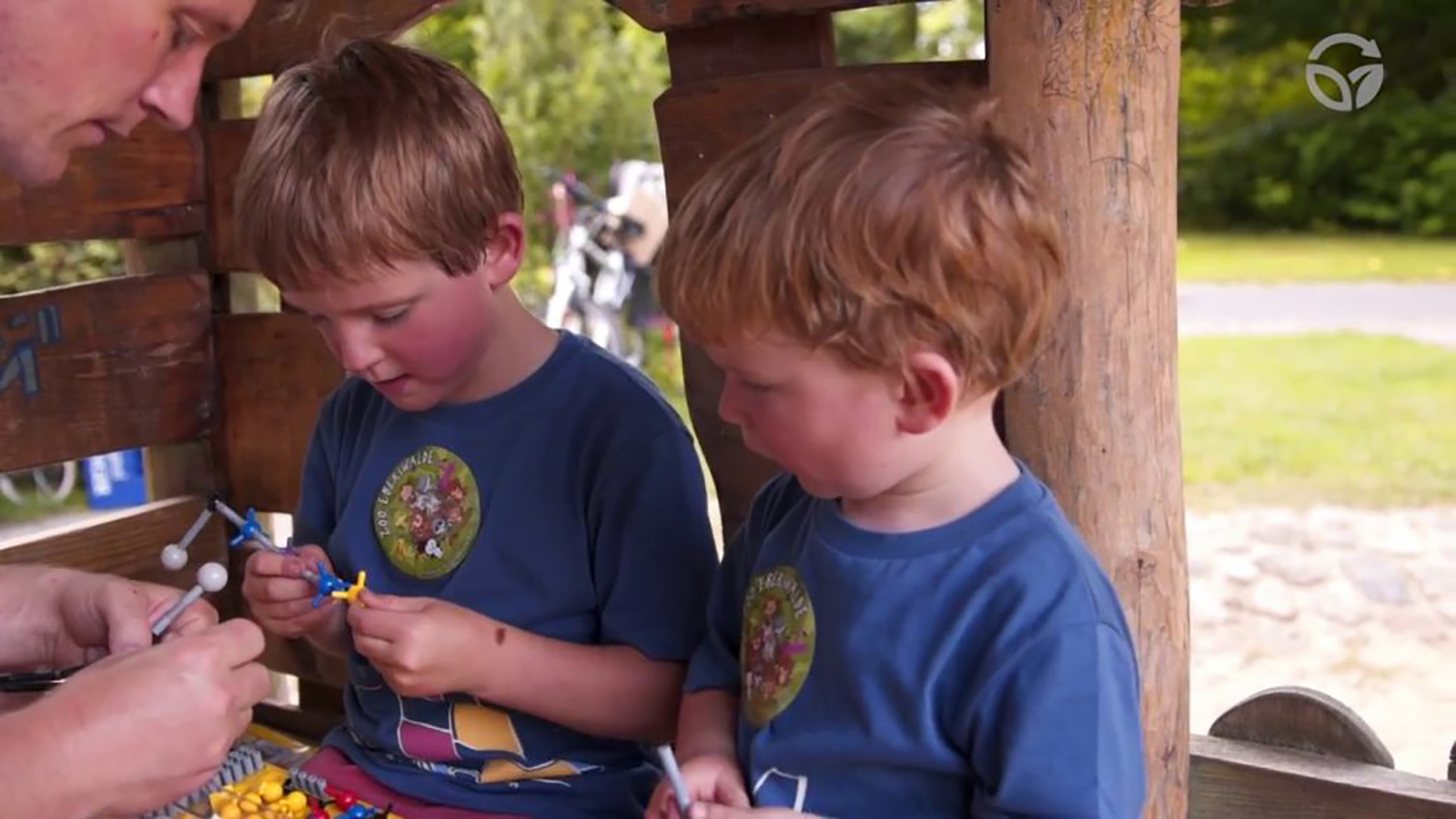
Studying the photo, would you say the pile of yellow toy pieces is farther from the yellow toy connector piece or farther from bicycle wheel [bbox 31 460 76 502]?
bicycle wheel [bbox 31 460 76 502]

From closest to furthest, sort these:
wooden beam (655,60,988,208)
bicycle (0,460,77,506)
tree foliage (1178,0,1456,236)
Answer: wooden beam (655,60,988,208) → tree foliage (1178,0,1456,236) → bicycle (0,460,77,506)

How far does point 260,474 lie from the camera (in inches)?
115

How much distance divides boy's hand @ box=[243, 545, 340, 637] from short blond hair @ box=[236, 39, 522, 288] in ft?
1.18

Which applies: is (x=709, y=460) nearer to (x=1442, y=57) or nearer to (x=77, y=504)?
(x=1442, y=57)

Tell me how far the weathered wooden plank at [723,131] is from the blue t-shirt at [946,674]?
20.4 inches

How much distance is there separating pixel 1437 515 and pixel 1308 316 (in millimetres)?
3403

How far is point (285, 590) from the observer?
194cm

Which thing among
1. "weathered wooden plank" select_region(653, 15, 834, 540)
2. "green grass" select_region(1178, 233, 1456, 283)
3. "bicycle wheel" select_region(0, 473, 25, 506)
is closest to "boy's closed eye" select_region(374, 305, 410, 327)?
"weathered wooden plank" select_region(653, 15, 834, 540)

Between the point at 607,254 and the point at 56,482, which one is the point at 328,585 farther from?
the point at 607,254

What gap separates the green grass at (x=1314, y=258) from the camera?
9211mm

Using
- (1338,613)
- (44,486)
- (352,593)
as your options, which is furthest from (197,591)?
(44,486)

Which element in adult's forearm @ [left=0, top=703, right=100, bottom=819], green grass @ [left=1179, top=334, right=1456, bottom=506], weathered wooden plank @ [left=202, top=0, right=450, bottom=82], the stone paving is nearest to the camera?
adult's forearm @ [left=0, top=703, right=100, bottom=819]

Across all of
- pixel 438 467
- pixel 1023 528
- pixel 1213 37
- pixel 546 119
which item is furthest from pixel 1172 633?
pixel 546 119

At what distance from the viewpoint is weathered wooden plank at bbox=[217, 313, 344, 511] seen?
280cm
